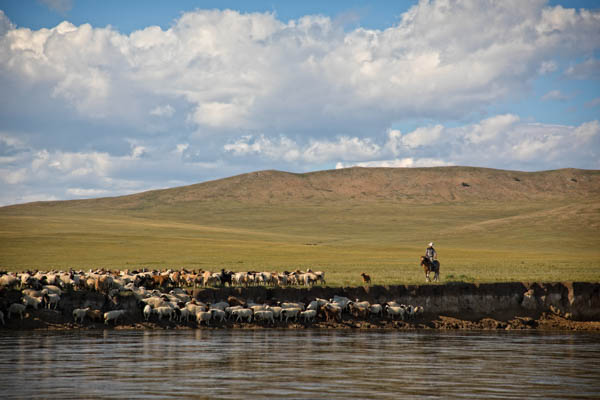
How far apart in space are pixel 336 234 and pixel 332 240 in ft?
51.1

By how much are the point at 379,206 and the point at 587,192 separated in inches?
2488

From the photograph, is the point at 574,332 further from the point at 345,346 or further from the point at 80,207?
the point at 80,207

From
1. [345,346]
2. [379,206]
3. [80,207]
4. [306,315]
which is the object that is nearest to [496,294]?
[306,315]

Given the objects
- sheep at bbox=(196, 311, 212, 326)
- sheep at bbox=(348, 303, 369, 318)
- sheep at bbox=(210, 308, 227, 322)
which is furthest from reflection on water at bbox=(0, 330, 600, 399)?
sheep at bbox=(348, 303, 369, 318)

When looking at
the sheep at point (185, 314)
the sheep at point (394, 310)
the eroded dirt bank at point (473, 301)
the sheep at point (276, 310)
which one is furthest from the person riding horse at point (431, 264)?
the sheep at point (185, 314)

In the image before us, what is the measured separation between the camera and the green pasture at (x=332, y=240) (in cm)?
4912

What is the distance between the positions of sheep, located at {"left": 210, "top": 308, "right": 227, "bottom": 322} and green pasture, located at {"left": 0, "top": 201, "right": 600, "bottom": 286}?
9101 mm

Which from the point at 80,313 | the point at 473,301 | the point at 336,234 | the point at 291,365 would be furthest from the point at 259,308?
the point at 336,234

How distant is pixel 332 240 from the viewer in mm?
109375

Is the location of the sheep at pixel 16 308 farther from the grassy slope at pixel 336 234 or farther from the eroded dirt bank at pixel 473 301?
the grassy slope at pixel 336 234

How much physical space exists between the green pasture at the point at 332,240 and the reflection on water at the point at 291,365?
10730 millimetres

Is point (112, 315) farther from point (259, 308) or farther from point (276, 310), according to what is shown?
point (276, 310)

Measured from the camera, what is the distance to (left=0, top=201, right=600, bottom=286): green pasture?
4912 cm

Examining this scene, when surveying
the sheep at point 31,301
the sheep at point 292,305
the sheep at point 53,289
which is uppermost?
the sheep at point 53,289
